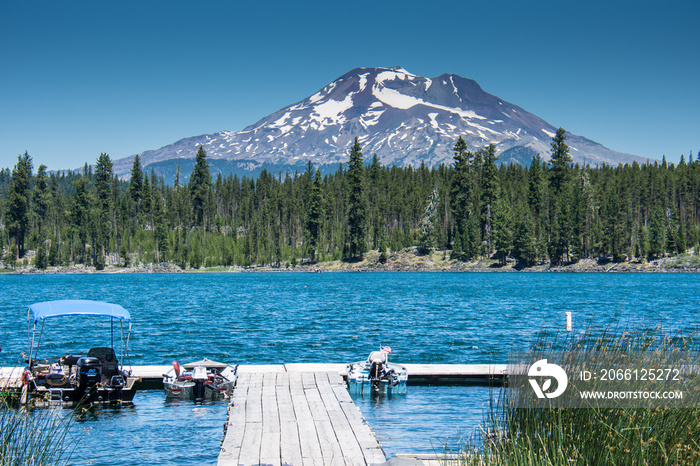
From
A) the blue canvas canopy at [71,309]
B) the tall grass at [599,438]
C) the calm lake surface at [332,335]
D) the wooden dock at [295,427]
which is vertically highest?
the blue canvas canopy at [71,309]

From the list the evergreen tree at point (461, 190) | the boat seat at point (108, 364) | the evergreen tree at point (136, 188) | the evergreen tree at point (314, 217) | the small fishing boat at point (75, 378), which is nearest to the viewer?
the small fishing boat at point (75, 378)

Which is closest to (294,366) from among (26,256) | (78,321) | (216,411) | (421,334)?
(216,411)

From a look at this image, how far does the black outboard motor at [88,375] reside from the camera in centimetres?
1633

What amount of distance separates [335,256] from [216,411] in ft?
411

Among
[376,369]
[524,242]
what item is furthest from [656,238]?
[376,369]

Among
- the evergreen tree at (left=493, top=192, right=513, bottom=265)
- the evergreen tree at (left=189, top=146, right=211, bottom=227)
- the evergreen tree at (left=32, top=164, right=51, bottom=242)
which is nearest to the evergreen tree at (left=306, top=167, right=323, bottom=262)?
the evergreen tree at (left=189, top=146, right=211, bottom=227)

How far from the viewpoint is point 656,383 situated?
8.77 metres

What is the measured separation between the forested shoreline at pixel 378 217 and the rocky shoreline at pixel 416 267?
6.01 ft

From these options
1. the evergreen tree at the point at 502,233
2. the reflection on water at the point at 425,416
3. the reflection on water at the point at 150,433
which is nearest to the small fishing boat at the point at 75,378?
the reflection on water at the point at 150,433

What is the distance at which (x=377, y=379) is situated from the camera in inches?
699

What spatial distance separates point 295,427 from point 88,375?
768cm

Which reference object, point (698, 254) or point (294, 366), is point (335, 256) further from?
point (294, 366)

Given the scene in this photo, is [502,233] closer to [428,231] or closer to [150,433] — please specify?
[428,231]

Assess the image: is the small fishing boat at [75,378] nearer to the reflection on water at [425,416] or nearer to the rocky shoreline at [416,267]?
the reflection on water at [425,416]
